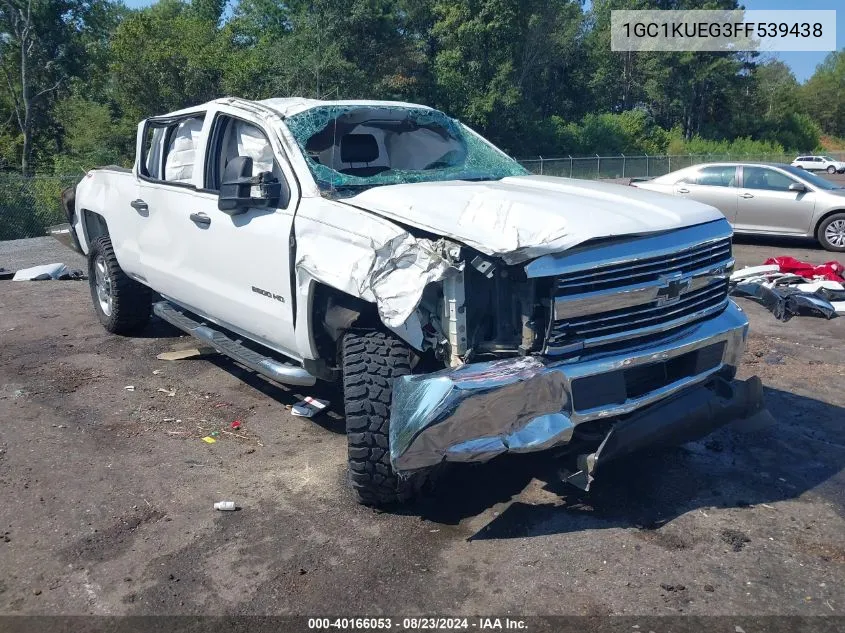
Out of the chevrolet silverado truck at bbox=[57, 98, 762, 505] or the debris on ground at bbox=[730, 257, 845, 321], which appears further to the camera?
the debris on ground at bbox=[730, 257, 845, 321]

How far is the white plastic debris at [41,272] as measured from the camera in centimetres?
1076

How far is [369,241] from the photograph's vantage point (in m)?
3.74

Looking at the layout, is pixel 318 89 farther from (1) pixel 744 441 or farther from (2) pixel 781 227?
(1) pixel 744 441

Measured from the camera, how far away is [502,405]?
3.30m

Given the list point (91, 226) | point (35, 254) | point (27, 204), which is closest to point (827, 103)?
point (27, 204)

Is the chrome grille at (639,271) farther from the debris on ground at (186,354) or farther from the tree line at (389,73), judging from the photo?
the tree line at (389,73)

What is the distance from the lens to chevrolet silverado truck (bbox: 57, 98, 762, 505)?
3.38 meters

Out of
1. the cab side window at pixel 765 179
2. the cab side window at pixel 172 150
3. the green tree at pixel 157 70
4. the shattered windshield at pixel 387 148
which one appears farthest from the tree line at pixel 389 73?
the shattered windshield at pixel 387 148

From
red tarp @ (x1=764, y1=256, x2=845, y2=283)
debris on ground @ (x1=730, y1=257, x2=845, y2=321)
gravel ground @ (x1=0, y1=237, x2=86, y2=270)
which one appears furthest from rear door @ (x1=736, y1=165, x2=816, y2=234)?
gravel ground @ (x1=0, y1=237, x2=86, y2=270)

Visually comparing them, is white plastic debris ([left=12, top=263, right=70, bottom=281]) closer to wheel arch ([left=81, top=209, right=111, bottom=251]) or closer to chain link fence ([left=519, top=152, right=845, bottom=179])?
wheel arch ([left=81, top=209, right=111, bottom=251])

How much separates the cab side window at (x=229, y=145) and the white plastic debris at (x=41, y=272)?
263 inches

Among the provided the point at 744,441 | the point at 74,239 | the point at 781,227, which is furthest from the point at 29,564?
the point at 781,227

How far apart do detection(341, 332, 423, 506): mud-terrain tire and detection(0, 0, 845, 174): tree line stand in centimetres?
2690

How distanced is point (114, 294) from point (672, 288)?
5.08 meters
